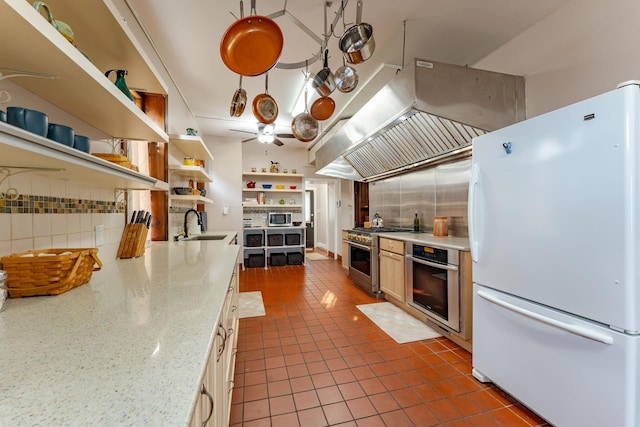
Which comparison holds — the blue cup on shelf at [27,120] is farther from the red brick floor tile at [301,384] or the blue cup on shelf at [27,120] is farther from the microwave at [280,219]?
the microwave at [280,219]

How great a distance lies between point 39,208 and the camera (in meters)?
1.19

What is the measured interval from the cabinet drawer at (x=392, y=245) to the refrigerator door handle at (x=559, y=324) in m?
1.38

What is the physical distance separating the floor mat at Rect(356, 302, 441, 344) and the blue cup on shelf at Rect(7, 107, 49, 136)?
2652 millimetres

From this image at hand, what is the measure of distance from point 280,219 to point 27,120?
5.29 meters

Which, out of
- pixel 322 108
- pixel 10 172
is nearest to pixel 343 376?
pixel 10 172

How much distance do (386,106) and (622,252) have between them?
6.94 feet

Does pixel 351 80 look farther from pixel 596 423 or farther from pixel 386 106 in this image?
pixel 596 423

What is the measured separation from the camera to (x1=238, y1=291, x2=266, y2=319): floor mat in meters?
3.08

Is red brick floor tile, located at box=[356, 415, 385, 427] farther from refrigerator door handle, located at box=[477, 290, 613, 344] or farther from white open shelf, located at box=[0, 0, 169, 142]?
white open shelf, located at box=[0, 0, 169, 142]

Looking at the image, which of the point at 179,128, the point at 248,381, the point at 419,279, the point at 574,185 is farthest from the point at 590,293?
the point at 179,128

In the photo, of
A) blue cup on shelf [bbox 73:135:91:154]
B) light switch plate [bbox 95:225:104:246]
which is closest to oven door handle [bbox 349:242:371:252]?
light switch plate [bbox 95:225:104:246]

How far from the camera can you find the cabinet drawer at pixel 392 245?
3.11m

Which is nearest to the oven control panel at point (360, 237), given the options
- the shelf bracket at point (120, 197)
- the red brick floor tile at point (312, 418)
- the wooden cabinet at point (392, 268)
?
the wooden cabinet at point (392, 268)

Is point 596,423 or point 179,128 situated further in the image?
point 179,128
